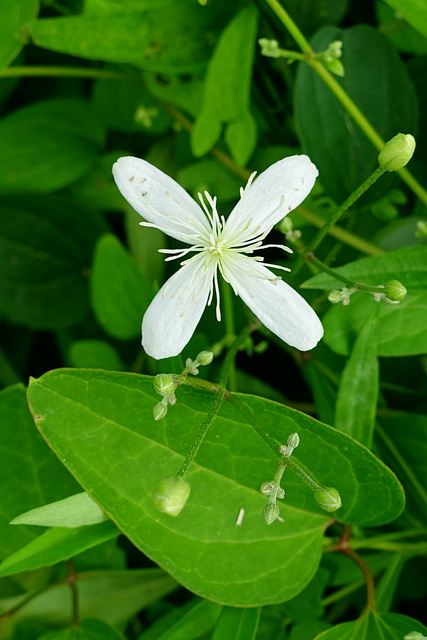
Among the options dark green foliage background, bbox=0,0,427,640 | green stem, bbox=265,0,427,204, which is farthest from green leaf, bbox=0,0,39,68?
green stem, bbox=265,0,427,204

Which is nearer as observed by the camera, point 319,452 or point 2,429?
point 319,452

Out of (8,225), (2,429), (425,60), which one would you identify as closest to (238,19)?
(425,60)

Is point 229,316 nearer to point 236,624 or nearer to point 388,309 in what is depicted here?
point 388,309

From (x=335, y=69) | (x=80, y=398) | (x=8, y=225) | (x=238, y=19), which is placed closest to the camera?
(x=80, y=398)

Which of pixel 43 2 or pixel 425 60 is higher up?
pixel 425 60

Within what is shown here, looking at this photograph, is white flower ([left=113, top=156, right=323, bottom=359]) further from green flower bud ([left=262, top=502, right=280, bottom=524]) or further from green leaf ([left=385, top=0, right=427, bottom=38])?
green leaf ([left=385, top=0, right=427, bottom=38])

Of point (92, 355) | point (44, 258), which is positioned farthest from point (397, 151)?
point (44, 258)

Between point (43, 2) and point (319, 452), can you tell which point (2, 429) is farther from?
point (43, 2)
